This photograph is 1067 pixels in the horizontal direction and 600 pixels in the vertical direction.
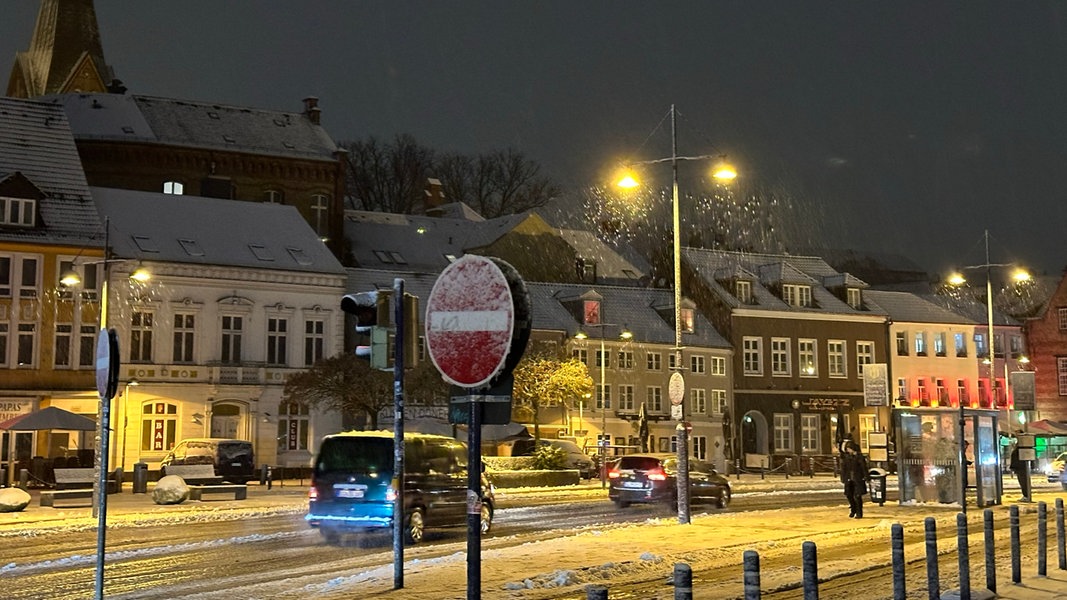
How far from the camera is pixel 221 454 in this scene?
48594 millimetres

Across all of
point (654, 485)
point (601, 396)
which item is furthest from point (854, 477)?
point (601, 396)

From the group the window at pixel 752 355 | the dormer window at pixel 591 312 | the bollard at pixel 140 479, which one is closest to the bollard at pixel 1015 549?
the bollard at pixel 140 479

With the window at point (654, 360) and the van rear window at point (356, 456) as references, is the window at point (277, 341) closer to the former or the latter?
the window at point (654, 360)

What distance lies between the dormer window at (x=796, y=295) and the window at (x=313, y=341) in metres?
29.8

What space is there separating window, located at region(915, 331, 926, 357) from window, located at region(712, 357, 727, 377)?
13691mm

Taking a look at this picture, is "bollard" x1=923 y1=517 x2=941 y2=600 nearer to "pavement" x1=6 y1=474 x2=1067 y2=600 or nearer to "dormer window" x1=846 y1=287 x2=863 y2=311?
"pavement" x1=6 y1=474 x2=1067 y2=600

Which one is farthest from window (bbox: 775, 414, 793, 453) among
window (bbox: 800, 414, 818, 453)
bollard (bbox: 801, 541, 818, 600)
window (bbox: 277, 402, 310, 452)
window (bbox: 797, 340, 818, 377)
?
bollard (bbox: 801, 541, 818, 600)

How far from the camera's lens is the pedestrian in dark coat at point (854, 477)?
2838cm

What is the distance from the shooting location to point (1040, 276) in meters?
93.9

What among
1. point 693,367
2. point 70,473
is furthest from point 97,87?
point 70,473

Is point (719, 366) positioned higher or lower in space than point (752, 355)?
lower

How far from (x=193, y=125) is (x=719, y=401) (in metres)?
32.7

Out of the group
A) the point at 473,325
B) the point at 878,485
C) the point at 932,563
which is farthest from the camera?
the point at 878,485

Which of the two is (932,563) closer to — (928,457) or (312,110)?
(928,457)
